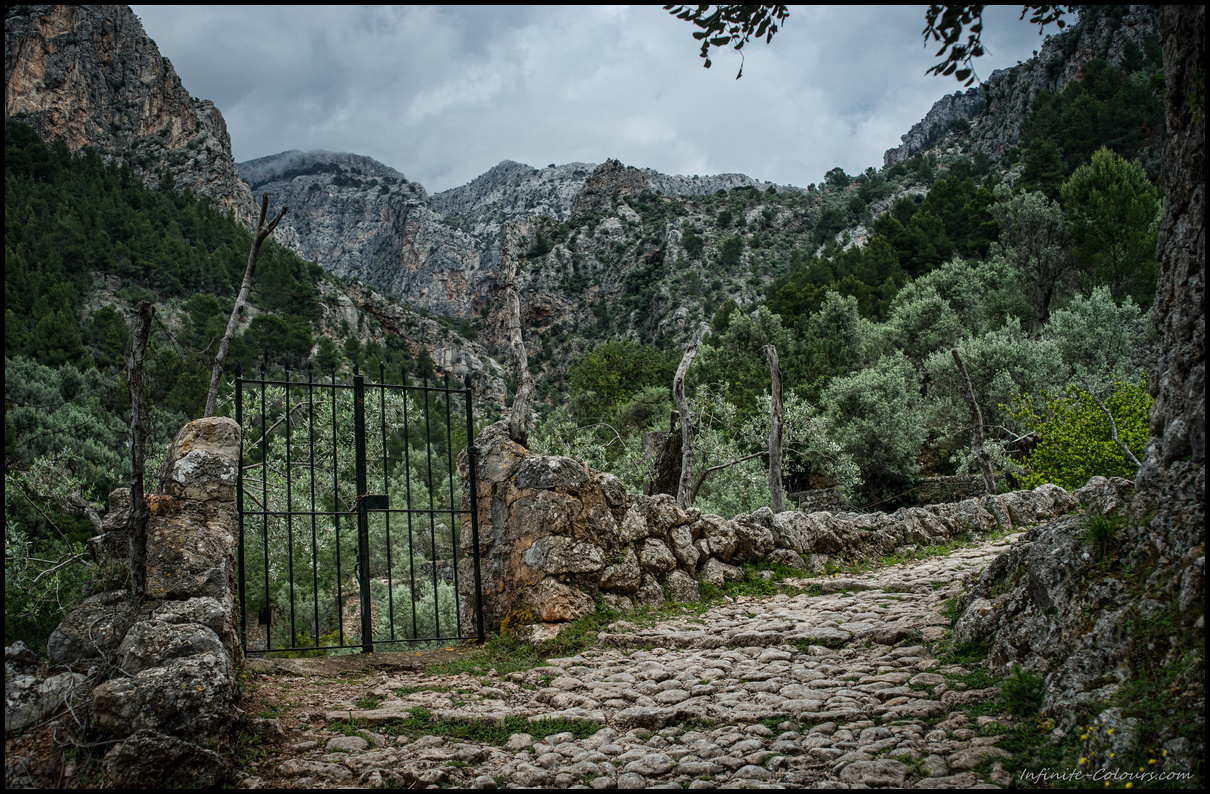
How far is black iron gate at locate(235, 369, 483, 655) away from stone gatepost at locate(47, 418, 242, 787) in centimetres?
127

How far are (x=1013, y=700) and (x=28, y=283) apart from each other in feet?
162

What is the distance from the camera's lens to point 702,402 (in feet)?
57.2

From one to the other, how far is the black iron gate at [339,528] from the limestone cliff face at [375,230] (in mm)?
93858

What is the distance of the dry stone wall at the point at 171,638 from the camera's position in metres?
3.35

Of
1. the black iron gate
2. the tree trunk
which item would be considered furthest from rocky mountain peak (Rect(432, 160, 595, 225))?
the tree trunk

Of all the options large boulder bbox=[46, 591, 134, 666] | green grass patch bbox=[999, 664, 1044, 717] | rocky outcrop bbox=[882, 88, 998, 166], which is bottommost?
green grass patch bbox=[999, 664, 1044, 717]

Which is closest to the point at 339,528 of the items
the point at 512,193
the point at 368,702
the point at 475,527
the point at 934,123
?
the point at 475,527

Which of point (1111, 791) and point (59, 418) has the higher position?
point (59, 418)

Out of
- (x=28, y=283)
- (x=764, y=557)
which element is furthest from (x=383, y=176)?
(x=764, y=557)

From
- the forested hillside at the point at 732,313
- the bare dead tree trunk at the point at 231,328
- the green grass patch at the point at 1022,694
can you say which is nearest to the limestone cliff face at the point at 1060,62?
the forested hillside at the point at 732,313

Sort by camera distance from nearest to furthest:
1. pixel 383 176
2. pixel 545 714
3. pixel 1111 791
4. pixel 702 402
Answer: pixel 1111 791 → pixel 545 714 → pixel 702 402 → pixel 383 176

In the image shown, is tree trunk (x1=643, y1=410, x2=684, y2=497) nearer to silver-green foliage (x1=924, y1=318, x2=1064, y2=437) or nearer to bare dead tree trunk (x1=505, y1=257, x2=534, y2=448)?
bare dead tree trunk (x1=505, y1=257, x2=534, y2=448)

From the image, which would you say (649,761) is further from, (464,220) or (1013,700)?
(464,220)

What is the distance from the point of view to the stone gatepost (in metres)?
3.34
